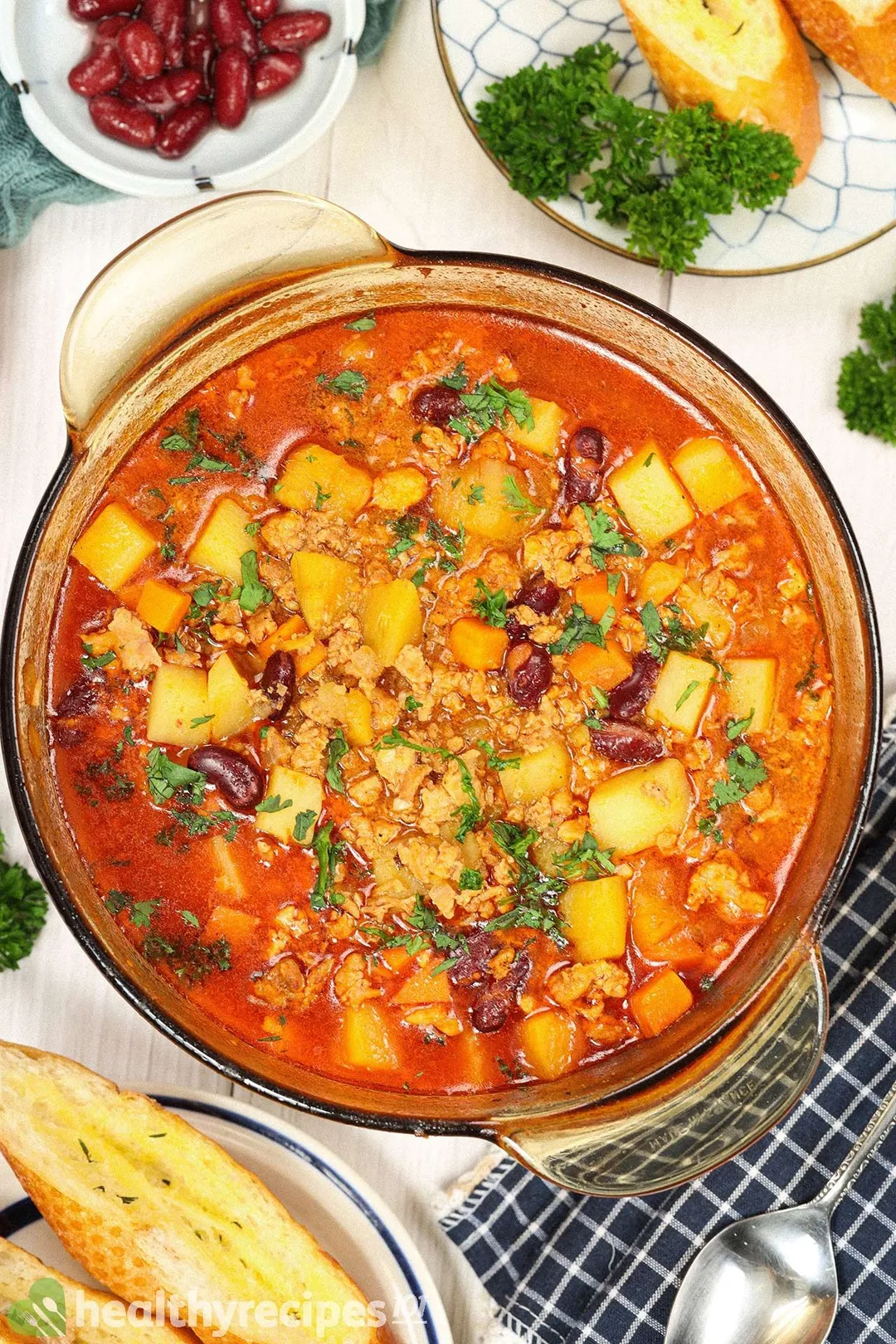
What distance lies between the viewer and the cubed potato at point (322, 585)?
124 inches

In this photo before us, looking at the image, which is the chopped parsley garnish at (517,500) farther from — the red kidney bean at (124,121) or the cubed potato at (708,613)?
the red kidney bean at (124,121)

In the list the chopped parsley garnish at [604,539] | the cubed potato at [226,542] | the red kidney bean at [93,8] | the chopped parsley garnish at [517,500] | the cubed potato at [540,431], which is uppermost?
the red kidney bean at [93,8]

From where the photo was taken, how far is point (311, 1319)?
129 inches

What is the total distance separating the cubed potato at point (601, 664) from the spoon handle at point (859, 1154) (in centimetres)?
137

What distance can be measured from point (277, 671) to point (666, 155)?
5.61ft

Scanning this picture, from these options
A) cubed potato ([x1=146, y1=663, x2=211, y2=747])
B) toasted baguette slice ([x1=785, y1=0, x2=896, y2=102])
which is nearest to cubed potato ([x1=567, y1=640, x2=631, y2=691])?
cubed potato ([x1=146, y1=663, x2=211, y2=747])

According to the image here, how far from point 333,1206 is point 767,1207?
1202mm

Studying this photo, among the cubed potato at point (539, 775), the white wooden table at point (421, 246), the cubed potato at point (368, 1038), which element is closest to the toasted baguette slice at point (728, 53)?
the white wooden table at point (421, 246)

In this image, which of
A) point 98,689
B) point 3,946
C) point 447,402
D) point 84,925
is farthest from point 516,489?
point 3,946

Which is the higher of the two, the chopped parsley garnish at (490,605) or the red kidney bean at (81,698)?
the chopped parsley garnish at (490,605)

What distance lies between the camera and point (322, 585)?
3.16 meters

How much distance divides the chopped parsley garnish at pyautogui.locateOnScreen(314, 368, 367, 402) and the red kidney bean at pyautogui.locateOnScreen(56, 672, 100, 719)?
0.99 meters

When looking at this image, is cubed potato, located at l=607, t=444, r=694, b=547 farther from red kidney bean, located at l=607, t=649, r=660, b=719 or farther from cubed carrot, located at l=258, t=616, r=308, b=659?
cubed carrot, located at l=258, t=616, r=308, b=659

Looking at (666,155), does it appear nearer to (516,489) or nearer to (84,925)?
(516,489)
